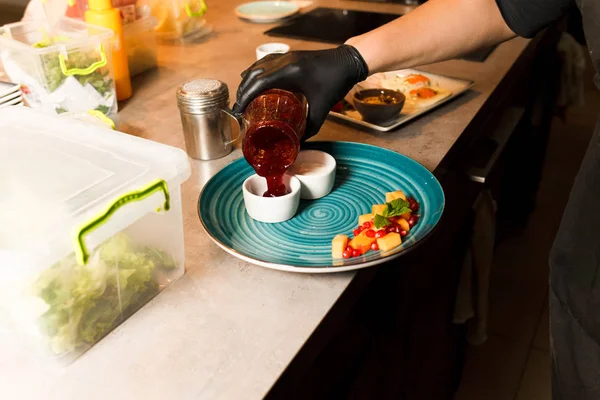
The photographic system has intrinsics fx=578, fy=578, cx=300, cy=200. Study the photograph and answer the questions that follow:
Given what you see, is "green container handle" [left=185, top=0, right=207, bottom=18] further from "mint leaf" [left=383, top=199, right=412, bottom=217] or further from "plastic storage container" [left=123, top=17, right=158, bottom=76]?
"mint leaf" [left=383, top=199, right=412, bottom=217]

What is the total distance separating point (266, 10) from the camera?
6.26 feet

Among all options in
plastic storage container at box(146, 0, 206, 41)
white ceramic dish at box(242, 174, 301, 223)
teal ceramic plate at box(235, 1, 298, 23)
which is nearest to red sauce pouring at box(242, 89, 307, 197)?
white ceramic dish at box(242, 174, 301, 223)

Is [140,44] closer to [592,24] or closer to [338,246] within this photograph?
[338,246]

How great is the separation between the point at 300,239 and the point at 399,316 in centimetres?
31

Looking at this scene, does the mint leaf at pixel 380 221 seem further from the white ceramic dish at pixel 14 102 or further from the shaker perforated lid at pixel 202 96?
the white ceramic dish at pixel 14 102

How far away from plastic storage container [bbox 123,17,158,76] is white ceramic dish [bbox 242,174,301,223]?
0.66m

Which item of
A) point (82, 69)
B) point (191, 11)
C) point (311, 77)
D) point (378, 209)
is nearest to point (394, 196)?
point (378, 209)

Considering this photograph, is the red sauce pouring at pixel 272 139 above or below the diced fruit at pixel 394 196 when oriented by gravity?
above

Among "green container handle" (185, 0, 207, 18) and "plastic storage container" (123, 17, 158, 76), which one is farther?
"green container handle" (185, 0, 207, 18)

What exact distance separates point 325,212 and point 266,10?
120cm

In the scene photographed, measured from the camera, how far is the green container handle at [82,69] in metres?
1.08

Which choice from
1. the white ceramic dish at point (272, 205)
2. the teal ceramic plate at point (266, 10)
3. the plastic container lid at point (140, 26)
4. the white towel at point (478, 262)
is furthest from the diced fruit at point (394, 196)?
the teal ceramic plate at point (266, 10)

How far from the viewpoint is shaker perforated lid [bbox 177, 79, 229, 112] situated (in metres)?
1.01

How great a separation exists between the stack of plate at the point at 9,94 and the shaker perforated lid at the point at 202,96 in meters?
0.31
